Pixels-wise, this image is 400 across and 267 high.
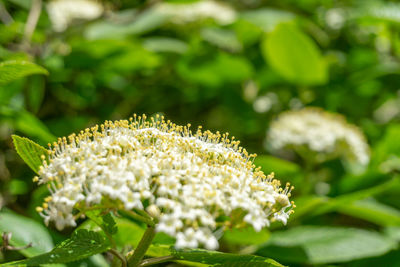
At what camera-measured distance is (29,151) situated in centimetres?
99

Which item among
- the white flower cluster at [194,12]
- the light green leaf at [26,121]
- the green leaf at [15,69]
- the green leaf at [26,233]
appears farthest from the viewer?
the white flower cluster at [194,12]

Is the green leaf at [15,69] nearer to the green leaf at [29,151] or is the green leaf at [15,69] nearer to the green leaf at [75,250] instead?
the green leaf at [29,151]

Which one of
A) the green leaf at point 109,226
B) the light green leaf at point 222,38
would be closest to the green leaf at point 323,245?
the green leaf at point 109,226

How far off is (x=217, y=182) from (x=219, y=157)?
0.48 ft

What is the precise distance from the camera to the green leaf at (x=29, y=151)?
3.14 ft

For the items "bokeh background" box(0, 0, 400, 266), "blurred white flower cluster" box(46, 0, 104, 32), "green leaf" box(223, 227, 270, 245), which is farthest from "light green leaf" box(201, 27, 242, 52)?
"green leaf" box(223, 227, 270, 245)

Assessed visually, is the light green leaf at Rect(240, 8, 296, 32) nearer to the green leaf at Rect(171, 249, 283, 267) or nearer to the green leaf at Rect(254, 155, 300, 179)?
the green leaf at Rect(254, 155, 300, 179)

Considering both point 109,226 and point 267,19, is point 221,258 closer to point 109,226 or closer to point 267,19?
point 109,226

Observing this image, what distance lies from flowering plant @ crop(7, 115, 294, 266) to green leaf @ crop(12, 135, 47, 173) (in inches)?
0.7

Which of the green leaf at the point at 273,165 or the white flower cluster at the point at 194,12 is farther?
the white flower cluster at the point at 194,12

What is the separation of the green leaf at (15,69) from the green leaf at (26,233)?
14.8 inches

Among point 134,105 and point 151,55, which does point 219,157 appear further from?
point 134,105

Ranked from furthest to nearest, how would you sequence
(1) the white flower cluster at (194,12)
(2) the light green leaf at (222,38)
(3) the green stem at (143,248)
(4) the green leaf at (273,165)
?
1. (1) the white flower cluster at (194,12)
2. (2) the light green leaf at (222,38)
3. (4) the green leaf at (273,165)
4. (3) the green stem at (143,248)

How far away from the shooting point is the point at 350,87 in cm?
251
